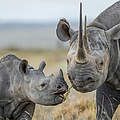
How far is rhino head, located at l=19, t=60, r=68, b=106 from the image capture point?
627 cm

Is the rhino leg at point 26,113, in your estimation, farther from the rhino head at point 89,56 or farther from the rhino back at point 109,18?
the rhino back at point 109,18

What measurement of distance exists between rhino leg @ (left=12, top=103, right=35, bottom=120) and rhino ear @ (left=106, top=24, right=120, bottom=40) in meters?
1.56

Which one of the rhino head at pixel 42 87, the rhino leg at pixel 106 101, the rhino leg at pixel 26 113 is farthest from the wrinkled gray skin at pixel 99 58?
the rhino leg at pixel 26 113

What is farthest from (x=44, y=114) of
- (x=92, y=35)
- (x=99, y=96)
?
(x=92, y=35)

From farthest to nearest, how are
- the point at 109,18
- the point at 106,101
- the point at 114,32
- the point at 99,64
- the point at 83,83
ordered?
1. the point at 106,101
2. the point at 109,18
3. the point at 114,32
4. the point at 99,64
5. the point at 83,83

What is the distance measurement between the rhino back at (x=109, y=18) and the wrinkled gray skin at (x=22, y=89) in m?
0.84

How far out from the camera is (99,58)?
5.58 m

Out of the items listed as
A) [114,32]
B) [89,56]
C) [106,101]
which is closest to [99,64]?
[89,56]

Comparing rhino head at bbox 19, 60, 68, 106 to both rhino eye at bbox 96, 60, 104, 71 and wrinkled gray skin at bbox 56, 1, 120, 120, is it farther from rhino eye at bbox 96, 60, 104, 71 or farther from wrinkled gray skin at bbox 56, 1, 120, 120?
rhino eye at bbox 96, 60, 104, 71

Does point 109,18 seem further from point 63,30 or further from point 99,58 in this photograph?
point 99,58

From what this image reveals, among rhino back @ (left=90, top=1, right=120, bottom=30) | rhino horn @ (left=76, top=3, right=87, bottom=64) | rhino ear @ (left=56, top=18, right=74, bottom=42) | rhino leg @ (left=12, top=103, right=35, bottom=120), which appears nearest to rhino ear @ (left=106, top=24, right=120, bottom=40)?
rhino back @ (left=90, top=1, right=120, bottom=30)

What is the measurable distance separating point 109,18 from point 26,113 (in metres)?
1.67

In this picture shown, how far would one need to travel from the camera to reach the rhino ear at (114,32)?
6074mm

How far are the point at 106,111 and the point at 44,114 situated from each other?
A: 4.10ft
